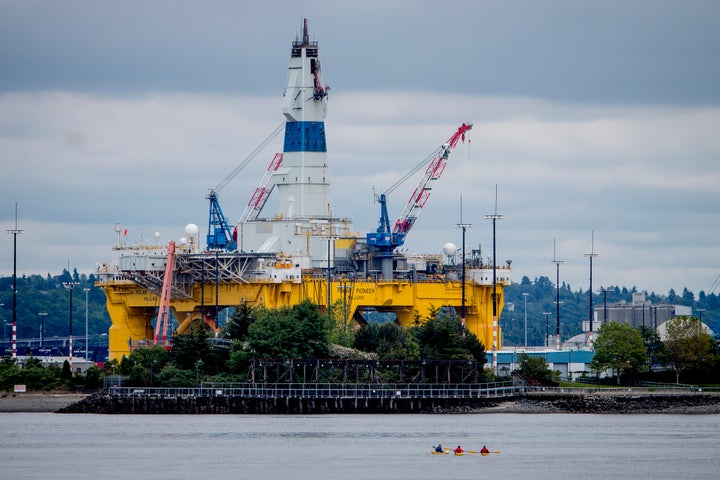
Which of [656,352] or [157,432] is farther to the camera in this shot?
[656,352]

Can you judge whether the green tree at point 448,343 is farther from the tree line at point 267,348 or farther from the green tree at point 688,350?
the green tree at point 688,350

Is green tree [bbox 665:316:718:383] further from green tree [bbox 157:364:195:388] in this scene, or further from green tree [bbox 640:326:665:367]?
green tree [bbox 157:364:195:388]

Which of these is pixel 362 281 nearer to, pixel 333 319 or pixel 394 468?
pixel 333 319

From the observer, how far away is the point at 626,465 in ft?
366

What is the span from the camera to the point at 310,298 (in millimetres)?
180000

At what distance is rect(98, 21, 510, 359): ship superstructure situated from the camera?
588 feet

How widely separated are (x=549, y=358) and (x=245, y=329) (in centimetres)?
4120

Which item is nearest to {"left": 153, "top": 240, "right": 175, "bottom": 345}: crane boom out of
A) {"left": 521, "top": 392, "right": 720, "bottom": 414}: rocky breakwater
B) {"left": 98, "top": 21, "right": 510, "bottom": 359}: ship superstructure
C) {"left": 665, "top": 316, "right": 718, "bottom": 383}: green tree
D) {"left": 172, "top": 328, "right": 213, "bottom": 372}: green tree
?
{"left": 98, "top": 21, "right": 510, "bottom": 359}: ship superstructure

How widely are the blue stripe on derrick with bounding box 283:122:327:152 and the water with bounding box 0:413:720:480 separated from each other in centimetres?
4575

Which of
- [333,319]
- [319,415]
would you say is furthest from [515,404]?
[333,319]

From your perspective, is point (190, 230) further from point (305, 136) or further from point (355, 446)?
point (355, 446)

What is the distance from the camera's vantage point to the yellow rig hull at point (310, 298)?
17925cm

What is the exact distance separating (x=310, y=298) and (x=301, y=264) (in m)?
3.49

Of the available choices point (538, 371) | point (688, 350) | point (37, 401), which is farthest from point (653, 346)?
point (37, 401)
